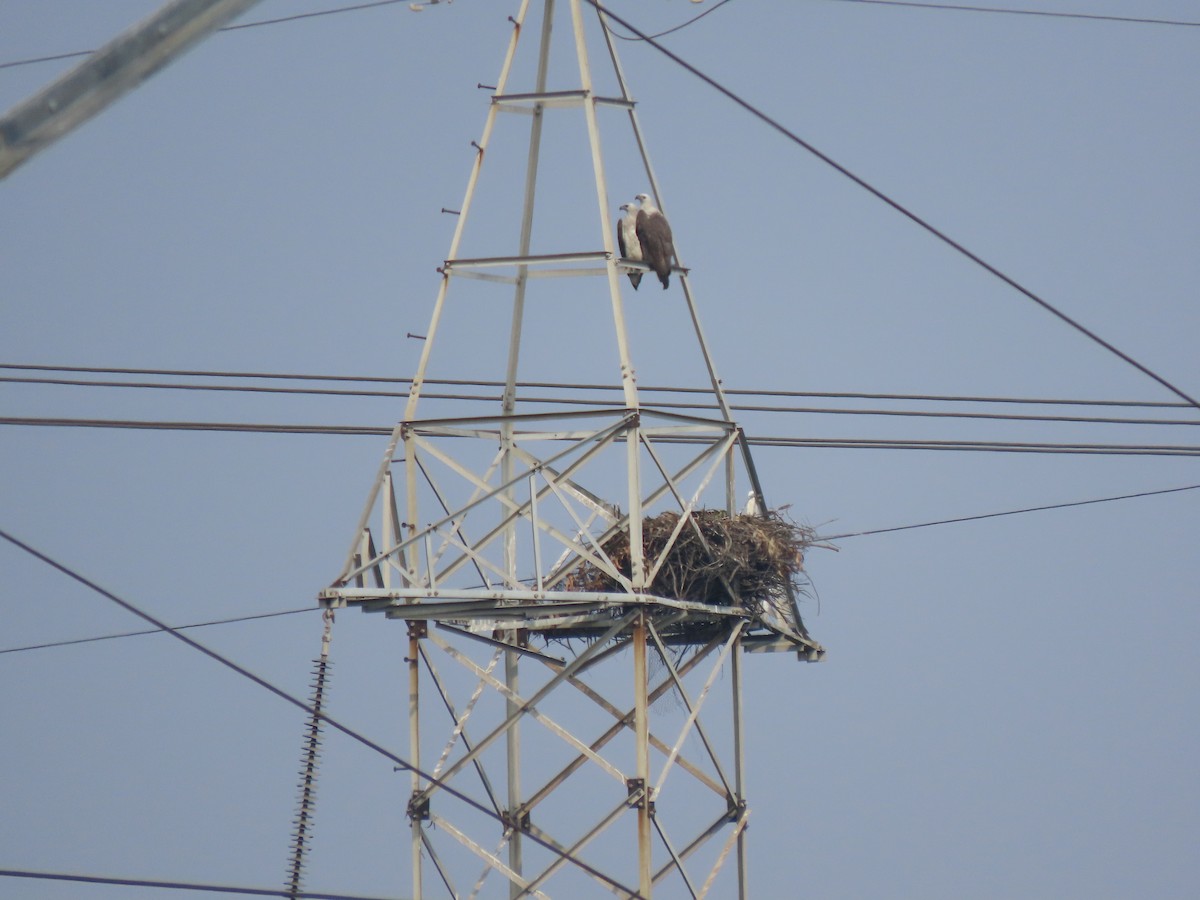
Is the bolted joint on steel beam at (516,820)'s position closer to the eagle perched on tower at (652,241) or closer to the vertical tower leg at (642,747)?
the vertical tower leg at (642,747)

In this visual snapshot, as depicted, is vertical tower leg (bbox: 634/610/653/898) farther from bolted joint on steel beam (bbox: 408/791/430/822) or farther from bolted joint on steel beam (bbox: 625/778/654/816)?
bolted joint on steel beam (bbox: 408/791/430/822)

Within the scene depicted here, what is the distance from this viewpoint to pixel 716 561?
14.0 meters

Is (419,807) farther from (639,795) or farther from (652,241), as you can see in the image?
(652,241)

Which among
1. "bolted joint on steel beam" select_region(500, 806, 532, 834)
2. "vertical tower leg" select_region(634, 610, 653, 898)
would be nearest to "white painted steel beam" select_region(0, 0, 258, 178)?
"vertical tower leg" select_region(634, 610, 653, 898)

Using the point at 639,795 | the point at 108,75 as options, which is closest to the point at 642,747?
the point at 639,795

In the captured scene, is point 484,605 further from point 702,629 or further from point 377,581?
point 702,629

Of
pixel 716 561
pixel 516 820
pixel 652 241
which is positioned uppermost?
pixel 652 241

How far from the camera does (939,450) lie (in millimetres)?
16828

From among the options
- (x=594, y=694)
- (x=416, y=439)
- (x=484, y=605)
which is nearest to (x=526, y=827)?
(x=594, y=694)

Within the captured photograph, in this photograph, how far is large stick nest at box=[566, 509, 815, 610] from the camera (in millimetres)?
13992

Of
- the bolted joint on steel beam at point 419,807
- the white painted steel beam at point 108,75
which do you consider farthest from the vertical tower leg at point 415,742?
the white painted steel beam at point 108,75

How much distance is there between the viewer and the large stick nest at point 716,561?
45.9 feet

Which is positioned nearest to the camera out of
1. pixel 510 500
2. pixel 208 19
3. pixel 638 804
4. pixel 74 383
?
pixel 208 19

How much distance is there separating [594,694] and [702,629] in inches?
36.9
